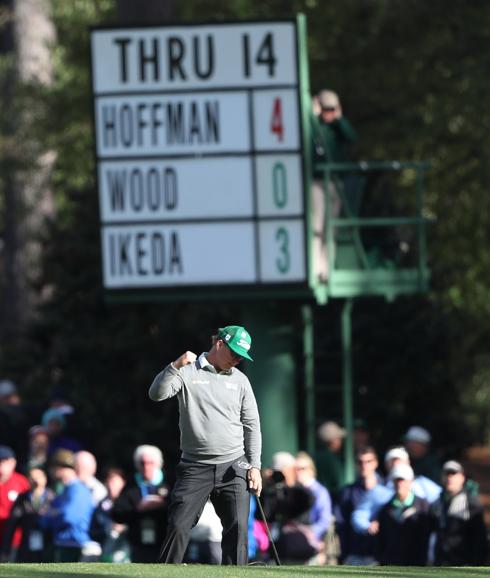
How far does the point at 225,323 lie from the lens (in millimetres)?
23641

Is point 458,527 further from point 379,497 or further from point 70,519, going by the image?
point 70,519

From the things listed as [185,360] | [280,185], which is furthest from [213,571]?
[280,185]

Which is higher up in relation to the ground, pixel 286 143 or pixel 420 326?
pixel 286 143

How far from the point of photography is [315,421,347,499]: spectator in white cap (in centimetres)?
Answer: 1927

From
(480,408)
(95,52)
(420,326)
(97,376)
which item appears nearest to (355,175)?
(95,52)

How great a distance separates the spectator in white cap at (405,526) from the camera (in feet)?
50.4

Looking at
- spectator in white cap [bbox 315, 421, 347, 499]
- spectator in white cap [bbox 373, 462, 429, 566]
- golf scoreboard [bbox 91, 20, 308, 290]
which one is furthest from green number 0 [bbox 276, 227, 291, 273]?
spectator in white cap [bbox 373, 462, 429, 566]

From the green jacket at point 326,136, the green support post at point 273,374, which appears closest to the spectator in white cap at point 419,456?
the green support post at point 273,374

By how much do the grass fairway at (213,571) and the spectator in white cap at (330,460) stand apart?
24.1 ft

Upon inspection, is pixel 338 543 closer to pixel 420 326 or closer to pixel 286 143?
pixel 286 143

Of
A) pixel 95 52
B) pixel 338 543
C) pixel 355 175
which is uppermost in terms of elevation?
pixel 95 52

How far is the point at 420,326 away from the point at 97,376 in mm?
4284

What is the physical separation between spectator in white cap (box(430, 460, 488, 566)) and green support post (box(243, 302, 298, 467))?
16.1ft

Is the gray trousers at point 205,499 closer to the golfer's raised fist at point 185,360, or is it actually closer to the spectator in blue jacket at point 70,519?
the golfer's raised fist at point 185,360
